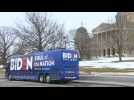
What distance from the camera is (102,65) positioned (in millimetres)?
10352

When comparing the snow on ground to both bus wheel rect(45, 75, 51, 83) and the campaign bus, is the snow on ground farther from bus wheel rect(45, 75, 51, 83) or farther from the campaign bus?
bus wheel rect(45, 75, 51, 83)

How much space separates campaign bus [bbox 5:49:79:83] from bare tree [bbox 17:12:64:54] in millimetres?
178

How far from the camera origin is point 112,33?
1047 centimetres

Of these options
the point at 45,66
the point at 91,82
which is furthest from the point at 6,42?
the point at 91,82

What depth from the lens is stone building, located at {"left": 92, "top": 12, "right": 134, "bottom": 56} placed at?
10.3 m

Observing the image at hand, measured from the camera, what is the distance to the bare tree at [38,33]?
33.9 feet

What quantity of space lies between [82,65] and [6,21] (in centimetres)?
184

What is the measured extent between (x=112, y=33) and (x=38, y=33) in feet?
5.21

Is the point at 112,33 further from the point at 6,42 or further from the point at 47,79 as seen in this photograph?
the point at 6,42

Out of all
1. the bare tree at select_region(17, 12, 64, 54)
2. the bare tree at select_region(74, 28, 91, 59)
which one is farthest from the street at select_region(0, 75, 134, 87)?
the bare tree at select_region(17, 12, 64, 54)
